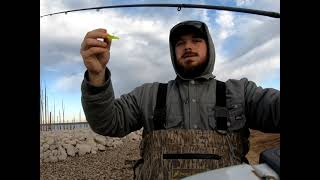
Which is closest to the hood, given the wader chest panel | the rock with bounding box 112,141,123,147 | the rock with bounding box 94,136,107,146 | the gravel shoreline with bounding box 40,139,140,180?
the wader chest panel

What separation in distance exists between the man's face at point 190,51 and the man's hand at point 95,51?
627mm

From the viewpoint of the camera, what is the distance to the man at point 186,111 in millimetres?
2119

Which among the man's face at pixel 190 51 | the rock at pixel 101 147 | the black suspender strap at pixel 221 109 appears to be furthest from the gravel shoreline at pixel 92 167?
the black suspender strap at pixel 221 109

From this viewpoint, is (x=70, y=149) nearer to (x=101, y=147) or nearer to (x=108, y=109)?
(x=101, y=147)

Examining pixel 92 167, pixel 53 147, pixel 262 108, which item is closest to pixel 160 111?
pixel 262 108

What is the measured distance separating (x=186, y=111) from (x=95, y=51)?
2.38 feet

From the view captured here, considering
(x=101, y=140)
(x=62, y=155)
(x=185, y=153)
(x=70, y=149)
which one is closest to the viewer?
(x=185, y=153)

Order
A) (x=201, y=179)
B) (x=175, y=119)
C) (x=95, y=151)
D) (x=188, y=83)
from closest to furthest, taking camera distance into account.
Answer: (x=201, y=179)
(x=175, y=119)
(x=188, y=83)
(x=95, y=151)

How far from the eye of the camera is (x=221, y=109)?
2.28 metres

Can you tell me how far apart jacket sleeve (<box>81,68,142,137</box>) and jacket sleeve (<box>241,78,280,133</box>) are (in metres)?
0.66
